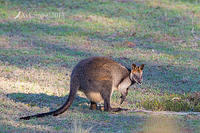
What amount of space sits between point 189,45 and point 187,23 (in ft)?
7.32

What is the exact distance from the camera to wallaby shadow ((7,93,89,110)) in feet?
24.9

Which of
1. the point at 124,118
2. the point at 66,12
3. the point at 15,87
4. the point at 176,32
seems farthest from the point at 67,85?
the point at 66,12

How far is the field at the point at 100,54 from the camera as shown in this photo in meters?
6.68

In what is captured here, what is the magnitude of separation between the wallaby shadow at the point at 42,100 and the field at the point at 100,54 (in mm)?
17

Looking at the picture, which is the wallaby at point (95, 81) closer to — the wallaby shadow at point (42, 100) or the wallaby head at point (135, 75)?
the wallaby head at point (135, 75)

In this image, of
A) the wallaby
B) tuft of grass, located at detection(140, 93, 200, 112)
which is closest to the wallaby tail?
the wallaby

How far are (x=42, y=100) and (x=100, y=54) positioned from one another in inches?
170

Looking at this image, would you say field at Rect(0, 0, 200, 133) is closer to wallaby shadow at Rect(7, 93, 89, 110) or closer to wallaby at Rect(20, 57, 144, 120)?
wallaby shadow at Rect(7, 93, 89, 110)

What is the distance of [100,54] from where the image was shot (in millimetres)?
11945

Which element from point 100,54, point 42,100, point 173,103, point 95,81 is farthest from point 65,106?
point 100,54

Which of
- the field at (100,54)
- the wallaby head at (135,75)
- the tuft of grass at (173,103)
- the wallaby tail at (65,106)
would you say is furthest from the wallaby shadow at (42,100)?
the tuft of grass at (173,103)

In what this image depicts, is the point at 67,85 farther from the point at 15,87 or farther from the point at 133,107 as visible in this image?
the point at 133,107

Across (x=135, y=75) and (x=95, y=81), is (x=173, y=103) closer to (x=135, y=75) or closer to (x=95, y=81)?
(x=135, y=75)

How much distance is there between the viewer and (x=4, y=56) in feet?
36.8
